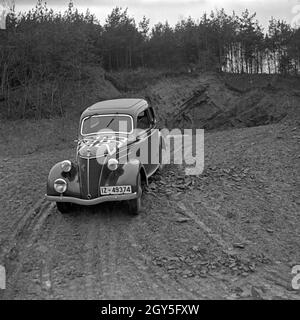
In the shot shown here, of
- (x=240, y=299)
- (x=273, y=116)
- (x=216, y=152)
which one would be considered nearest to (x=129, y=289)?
(x=240, y=299)

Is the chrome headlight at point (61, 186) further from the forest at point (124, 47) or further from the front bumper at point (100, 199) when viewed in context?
the forest at point (124, 47)

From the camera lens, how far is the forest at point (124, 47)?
22016mm

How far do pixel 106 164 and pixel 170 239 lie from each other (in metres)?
1.87

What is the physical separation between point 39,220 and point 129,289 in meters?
3.16

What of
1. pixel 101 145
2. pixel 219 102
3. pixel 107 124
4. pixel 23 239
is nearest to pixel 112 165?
pixel 101 145

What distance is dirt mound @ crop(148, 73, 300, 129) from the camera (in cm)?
2431

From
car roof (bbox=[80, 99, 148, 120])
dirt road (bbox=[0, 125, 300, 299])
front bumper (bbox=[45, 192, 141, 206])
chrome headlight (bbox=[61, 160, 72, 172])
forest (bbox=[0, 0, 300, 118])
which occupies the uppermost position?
forest (bbox=[0, 0, 300, 118])

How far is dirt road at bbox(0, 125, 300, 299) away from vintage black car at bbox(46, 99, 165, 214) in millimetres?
536

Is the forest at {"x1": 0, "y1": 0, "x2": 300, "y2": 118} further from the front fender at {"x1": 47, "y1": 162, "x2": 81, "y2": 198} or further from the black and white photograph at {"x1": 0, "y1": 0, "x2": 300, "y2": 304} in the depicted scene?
the front fender at {"x1": 47, "y1": 162, "x2": 81, "y2": 198}

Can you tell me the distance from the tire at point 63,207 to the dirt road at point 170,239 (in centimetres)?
12

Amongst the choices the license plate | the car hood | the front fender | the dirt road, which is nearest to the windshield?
the car hood

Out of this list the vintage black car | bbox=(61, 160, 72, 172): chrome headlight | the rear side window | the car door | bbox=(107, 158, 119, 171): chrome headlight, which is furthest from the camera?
the rear side window

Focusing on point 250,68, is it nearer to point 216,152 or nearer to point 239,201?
point 216,152

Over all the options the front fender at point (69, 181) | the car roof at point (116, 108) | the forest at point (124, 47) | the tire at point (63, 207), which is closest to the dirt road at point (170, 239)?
the tire at point (63, 207)
